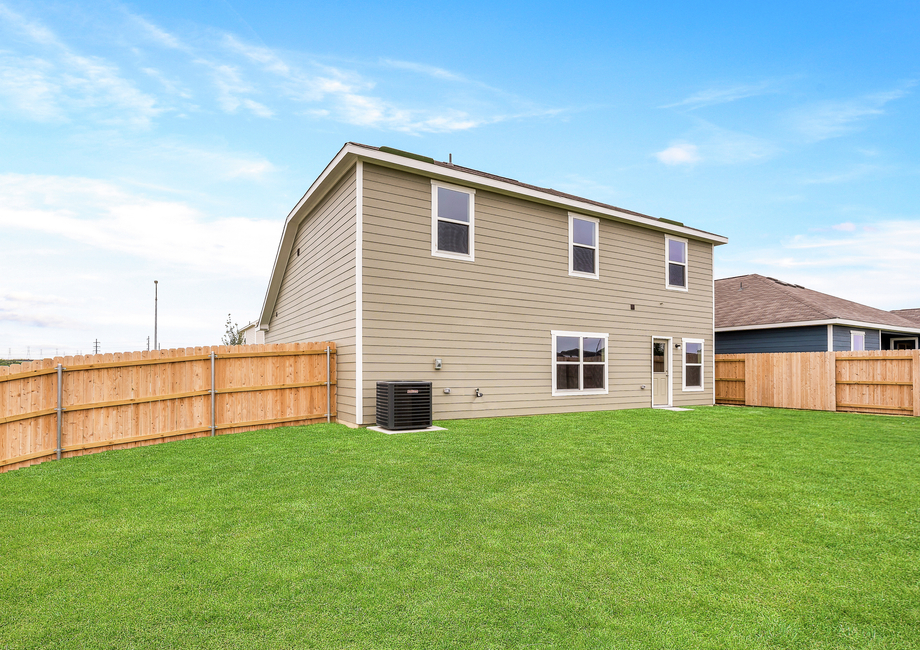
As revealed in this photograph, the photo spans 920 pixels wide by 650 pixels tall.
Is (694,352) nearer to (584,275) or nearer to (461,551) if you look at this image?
(584,275)

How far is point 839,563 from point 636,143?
43.2ft

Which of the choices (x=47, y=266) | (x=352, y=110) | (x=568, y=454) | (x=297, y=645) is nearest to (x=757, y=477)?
(x=568, y=454)

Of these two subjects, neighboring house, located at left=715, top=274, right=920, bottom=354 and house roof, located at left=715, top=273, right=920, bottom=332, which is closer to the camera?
neighboring house, located at left=715, top=274, right=920, bottom=354

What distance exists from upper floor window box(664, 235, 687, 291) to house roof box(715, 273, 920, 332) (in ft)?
19.0

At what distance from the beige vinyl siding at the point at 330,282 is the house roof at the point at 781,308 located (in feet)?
50.7

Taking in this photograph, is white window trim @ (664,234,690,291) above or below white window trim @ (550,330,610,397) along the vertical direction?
above

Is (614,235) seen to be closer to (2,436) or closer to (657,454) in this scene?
(657,454)

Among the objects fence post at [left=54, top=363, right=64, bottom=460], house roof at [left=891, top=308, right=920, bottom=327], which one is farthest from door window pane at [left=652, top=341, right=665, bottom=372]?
house roof at [left=891, top=308, right=920, bottom=327]

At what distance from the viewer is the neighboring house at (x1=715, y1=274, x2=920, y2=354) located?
16.2 metres

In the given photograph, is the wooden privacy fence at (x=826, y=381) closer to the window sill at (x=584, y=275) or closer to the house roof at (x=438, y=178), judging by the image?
the house roof at (x=438, y=178)

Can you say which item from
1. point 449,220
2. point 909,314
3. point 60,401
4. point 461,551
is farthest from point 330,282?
point 909,314

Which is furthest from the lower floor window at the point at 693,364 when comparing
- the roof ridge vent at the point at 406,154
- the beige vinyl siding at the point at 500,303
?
the roof ridge vent at the point at 406,154

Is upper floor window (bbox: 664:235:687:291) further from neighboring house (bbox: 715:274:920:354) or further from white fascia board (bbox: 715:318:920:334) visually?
neighboring house (bbox: 715:274:920:354)

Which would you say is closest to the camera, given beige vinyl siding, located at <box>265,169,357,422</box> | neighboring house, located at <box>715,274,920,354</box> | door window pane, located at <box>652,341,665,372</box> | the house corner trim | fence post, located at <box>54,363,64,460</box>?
fence post, located at <box>54,363,64,460</box>
